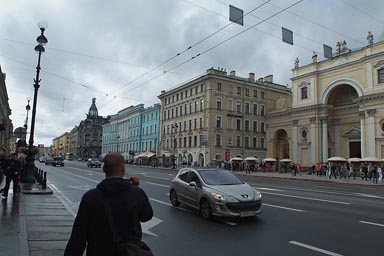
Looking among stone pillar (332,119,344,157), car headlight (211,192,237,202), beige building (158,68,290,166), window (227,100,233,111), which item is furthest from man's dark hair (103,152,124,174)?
window (227,100,233,111)

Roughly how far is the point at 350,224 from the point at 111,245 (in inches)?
314

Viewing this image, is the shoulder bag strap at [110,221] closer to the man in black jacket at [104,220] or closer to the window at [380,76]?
the man in black jacket at [104,220]

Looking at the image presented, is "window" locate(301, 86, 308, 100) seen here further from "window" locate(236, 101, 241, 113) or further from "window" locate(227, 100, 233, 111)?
"window" locate(227, 100, 233, 111)

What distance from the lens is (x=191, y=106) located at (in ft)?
227

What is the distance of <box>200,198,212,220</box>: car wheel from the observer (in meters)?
9.58

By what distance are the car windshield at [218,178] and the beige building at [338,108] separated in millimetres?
41056

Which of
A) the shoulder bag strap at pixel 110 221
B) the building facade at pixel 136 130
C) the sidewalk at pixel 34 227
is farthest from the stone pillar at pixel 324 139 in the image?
the shoulder bag strap at pixel 110 221

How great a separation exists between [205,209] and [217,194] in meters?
0.77

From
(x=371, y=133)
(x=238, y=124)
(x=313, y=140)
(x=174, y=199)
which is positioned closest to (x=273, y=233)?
(x=174, y=199)

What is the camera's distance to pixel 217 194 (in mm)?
9305

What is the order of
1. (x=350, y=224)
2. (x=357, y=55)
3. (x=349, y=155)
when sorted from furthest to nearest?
(x=349, y=155) → (x=357, y=55) → (x=350, y=224)

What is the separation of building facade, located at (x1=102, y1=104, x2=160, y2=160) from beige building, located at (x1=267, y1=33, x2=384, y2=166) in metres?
32.4

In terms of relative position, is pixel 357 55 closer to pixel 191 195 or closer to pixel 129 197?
pixel 191 195

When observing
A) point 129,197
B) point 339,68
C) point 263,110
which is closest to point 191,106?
point 263,110
